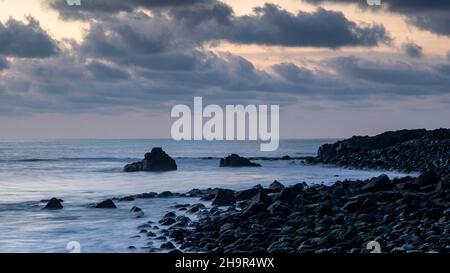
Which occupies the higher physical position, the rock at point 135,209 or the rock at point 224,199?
the rock at point 224,199

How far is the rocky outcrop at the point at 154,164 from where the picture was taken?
6356 centimetres

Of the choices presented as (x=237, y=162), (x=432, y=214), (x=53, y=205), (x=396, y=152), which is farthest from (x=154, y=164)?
(x=432, y=214)

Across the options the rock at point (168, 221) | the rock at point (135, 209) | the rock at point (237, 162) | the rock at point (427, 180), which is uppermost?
the rock at point (427, 180)

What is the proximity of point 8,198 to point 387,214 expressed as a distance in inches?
979

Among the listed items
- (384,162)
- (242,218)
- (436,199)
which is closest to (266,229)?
(242,218)

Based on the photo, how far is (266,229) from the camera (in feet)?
61.6

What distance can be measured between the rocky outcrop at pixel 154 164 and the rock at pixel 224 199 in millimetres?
34381

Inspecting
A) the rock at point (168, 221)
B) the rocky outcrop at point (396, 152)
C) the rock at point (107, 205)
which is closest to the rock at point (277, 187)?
the rock at point (168, 221)

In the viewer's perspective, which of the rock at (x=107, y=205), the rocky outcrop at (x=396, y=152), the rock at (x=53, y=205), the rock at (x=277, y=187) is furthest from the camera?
the rocky outcrop at (x=396, y=152)

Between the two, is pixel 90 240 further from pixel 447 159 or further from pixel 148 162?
pixel 148 162

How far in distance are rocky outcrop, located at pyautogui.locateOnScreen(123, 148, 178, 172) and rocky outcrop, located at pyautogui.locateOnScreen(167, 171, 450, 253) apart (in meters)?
38.1

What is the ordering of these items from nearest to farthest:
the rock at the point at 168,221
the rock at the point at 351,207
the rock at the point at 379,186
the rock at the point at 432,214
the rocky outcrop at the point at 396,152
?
1. the rock at the point at 432,214
2. the rock at the point at 351,207
3. the rock at the point at 168,221
4. the rock at the point at 379,186
5. the rocky outcrop at the point at 396,152

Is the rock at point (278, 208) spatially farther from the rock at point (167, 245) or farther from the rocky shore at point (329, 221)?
the rock at point (167, 245)

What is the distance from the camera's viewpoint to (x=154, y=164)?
64.1 metres
